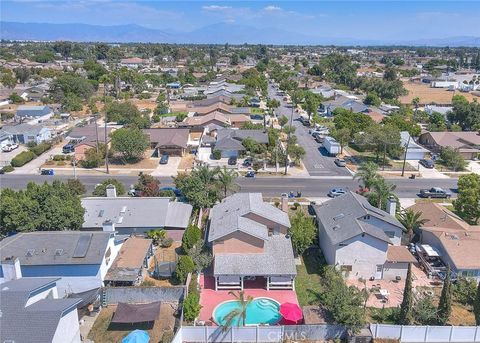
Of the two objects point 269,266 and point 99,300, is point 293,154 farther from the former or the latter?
point 99,300

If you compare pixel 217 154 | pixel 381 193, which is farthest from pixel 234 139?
pixel 381 193

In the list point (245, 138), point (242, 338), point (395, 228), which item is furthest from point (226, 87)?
point (242, 338)

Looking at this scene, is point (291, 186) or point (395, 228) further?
point (291, 186)

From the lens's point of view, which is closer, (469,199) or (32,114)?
(469,199)

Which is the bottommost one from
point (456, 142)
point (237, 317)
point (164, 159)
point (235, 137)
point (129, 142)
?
point (237, 317)

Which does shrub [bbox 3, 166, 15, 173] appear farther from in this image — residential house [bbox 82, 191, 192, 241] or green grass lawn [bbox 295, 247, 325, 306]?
green grass lawn [bbox 295, 247, 325, 306]

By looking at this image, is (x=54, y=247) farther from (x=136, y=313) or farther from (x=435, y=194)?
(x=435, y=194)
